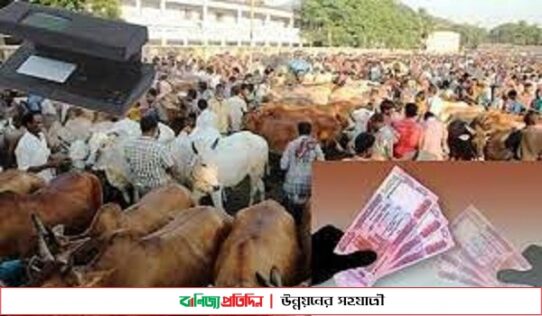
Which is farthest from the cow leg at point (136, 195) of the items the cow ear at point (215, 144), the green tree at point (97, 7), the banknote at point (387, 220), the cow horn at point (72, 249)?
the banknote at point (387, 220)

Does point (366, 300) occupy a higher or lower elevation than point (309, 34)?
lower

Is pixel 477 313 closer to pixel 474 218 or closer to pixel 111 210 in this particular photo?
pixel 474 218

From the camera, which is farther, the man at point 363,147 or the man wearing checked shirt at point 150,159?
the man wearing checked shirt at point 150,159

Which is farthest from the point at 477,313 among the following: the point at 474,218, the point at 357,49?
the point at 357,49

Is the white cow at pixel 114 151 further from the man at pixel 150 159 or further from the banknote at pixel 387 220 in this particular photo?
the banknote at pixel 387 220

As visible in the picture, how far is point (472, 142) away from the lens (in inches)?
203

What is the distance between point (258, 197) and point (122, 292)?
601 mm

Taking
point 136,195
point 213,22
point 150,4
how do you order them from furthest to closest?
point 136,195, point 213,22, point 150,4

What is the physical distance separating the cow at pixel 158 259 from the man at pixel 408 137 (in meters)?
0.68

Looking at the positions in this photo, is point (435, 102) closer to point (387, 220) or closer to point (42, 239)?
point (387, 220)

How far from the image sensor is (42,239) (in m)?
5.30

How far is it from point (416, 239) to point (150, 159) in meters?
1.02

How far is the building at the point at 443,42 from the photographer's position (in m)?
5.23

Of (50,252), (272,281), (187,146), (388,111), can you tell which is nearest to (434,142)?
(388,111)
